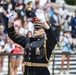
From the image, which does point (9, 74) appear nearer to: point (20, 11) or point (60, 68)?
point (60, 68)

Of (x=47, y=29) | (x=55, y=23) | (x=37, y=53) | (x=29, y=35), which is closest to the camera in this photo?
(x=47, y=29)

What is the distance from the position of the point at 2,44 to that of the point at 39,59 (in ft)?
15.1

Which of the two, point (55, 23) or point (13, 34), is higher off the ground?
point (13, 34)

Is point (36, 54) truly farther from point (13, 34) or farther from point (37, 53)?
point (13, 34)

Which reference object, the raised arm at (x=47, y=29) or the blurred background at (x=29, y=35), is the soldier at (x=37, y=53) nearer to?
the raised arm at (x=47, y=29)

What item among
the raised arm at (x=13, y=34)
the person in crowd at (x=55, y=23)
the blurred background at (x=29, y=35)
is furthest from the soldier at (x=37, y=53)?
the person in crowd at (x=55, y=23)

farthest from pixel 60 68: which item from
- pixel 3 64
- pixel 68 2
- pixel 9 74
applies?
pixel 68 2

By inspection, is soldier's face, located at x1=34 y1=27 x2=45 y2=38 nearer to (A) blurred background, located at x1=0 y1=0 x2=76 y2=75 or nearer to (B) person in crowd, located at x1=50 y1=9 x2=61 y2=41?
(A) blurred background, located at x1=0 y1=0 x2=76 y2=75

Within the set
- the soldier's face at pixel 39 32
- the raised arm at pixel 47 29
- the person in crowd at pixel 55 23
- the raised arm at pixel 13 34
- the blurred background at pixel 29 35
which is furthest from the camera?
the person in crowd at pixel 55 23

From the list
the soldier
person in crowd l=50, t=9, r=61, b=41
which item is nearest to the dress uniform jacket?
the soldier

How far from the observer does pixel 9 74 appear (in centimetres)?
832

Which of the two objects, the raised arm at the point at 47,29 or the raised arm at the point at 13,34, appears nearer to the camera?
the raised arm at the point at 47,29

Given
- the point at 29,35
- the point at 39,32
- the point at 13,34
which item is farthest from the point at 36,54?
the point at 29,35

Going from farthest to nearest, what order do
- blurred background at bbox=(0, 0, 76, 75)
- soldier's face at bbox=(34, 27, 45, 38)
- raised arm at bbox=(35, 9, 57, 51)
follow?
blurred background at bbox=(0, 0, 76, 75) → soldier's face at bbox=(34, 27, 45, 38) → raised arm at bbox=(35, 9, 57, 51)
